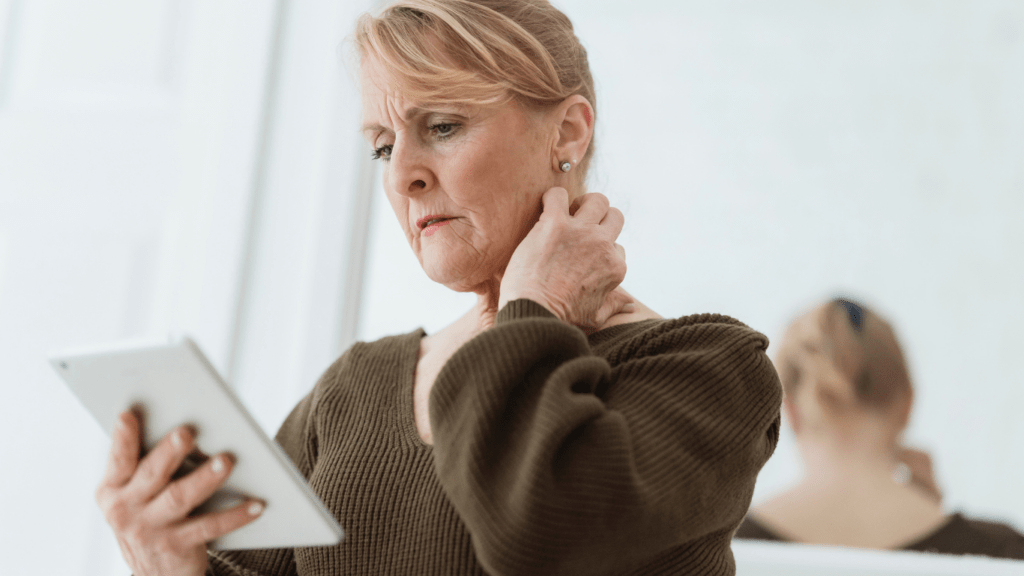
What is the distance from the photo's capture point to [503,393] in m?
0.82

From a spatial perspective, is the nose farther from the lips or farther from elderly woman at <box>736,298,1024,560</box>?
elderly woman at <box>736,298,1024,560</box>

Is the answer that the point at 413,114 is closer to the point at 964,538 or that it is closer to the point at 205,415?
the point at 205,415

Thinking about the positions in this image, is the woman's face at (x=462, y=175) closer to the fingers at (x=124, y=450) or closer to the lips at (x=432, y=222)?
the lips at (x=432, y=222)

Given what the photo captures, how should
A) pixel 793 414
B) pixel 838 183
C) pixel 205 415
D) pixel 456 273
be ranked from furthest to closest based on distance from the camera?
pixel 838 183
pixel 793 414
pixel 456 273
pixel 205 415

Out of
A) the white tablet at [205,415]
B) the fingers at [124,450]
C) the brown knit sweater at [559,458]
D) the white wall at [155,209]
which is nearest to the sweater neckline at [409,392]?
the brown knit sweater at [559,458]

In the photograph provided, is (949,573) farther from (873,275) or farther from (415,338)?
(415,338)

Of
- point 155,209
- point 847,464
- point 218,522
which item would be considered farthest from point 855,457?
point 155,209

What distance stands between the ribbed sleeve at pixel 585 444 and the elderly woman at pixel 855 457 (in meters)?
1.30

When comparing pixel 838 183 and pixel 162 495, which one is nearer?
pixel 162 495

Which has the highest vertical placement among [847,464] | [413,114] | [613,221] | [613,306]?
[413,114]

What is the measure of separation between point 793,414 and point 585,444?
1600 millimetres

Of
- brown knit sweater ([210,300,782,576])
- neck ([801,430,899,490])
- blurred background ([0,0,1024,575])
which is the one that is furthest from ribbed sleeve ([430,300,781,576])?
neck ([801,430,899,490])

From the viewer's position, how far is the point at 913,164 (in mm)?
2348

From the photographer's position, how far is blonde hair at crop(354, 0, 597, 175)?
1.07m
